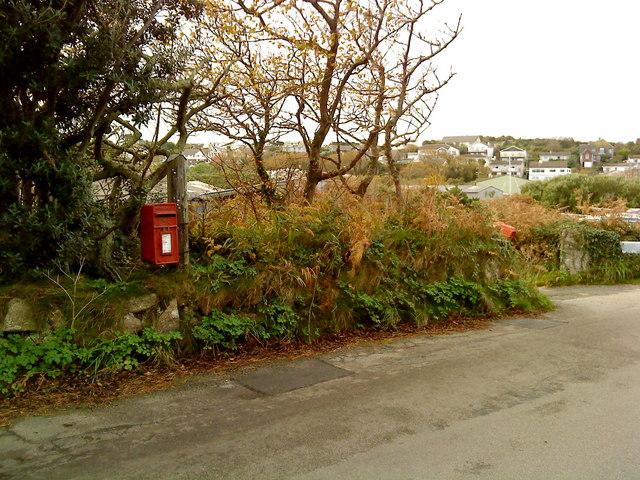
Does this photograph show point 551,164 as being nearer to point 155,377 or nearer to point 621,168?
point 621,168

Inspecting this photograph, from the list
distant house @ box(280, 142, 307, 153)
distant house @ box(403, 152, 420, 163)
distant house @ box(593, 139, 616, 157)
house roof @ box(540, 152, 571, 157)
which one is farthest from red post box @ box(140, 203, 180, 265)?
house roof @ box(540, 152, 571, 157)

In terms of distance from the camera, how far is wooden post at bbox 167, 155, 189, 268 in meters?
6.67

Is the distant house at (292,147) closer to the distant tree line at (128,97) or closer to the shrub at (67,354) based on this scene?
the distant tree line at (128,97)

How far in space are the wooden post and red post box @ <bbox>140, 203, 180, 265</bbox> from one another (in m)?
0.15

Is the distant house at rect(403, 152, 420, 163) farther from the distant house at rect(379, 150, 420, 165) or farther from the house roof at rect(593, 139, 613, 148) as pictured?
the house roof at rect(593, 139, 613, 148)

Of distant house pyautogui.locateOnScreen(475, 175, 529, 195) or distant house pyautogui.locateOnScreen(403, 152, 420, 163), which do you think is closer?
distant house pyautogui.locateOnScreen(403, 152, 420, 163)

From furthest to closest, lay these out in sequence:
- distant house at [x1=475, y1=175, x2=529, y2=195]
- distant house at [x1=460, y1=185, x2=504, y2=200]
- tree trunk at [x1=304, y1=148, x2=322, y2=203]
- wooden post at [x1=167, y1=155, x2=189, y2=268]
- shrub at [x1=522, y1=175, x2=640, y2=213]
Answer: distant house at [x1=475, y1=175, x2=529, y2=195], shrub at [x1=522, y1=175, x2=640, y2=213], distant house at [x1=460, y1=185, x2=504, y2=200], tree trunk at [x1=304, y1=148, x2=322, y2=203], wooden post at [x1=167, y1=155, x2=189, y2=268]

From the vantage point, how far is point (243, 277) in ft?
22.1

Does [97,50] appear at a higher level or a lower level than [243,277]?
higher

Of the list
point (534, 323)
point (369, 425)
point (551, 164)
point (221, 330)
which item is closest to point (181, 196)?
point (221, 330)

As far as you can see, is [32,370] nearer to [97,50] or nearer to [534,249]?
[97,50]

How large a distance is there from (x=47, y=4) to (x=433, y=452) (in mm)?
5428

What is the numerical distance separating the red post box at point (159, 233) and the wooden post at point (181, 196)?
5.8 inches

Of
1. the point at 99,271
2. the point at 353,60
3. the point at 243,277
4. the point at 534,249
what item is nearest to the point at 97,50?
the point at 99,271
